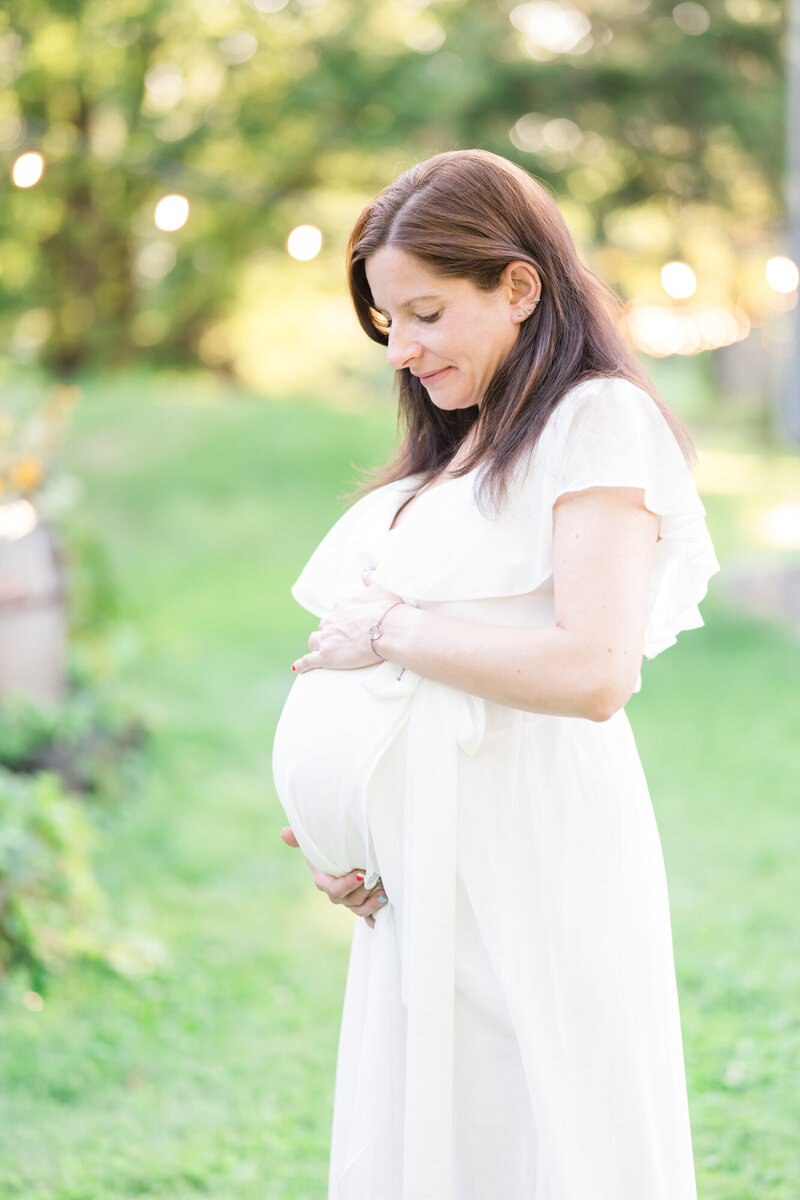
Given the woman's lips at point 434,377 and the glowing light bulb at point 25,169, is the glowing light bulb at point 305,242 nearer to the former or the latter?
the glowing light bulb at point 25,169

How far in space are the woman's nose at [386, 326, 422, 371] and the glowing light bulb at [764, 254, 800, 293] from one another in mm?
4620

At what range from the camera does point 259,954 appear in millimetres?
3898

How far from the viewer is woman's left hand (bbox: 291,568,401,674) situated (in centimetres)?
165

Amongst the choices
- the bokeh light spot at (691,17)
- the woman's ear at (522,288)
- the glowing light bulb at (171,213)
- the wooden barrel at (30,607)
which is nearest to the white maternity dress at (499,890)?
the woman's ear at (522,288)

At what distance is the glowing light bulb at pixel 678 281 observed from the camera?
5648mm

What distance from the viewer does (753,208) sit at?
18016mm

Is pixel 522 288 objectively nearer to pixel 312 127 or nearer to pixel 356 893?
pixel 356 893

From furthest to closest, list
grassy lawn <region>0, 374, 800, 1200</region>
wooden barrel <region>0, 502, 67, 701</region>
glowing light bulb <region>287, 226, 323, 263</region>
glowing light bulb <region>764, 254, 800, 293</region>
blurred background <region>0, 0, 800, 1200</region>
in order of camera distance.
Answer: glowing light bulb <region>764, 254, 800, 293</region>, wooden barrel <region>0, 502, 67, 701</region>, glowing light bulb <region>287, 226, 323, 263</region>, blurred background <region>0, 0, 800, 1200</region>, grassy lawn <region>0, 374, 800, 1200</region>

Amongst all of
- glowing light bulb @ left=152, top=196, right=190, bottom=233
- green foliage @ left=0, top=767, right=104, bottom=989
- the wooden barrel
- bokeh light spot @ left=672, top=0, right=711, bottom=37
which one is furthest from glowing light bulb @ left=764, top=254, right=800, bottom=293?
bokeh light spot @ left=672, top=0, right=711, bottom=37

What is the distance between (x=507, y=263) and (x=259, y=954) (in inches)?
112

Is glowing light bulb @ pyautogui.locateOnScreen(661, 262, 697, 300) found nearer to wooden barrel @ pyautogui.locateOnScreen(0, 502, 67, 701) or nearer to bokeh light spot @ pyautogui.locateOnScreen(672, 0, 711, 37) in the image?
wooden barrel @ pyautogui.locateOnScreen(0, 502, 67, 701)

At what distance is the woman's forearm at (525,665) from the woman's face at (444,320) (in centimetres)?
35

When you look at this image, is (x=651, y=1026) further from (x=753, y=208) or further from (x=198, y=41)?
(x=753, y=208)

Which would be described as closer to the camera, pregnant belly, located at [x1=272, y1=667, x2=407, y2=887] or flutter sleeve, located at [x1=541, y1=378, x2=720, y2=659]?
flutter sleeve, located at [x1=541, y1=378, x2=720, y2=659]
